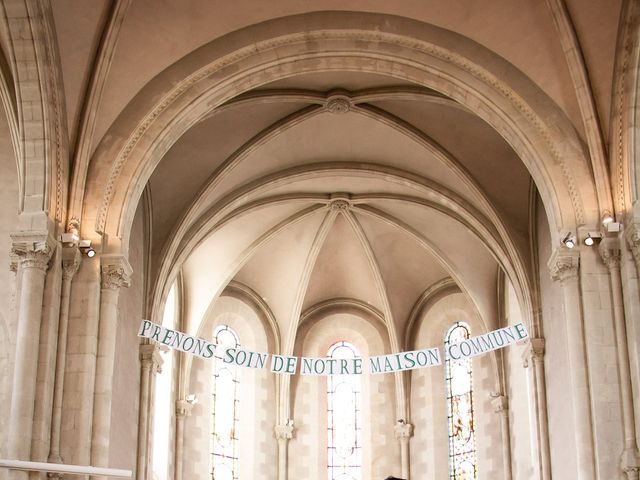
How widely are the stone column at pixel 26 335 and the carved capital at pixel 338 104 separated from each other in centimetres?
726

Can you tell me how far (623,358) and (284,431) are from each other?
1305 centimetres

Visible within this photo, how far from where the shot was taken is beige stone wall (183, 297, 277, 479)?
27234 millimetres

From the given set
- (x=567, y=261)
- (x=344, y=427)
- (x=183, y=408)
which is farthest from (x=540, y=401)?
(x=183, y=408)

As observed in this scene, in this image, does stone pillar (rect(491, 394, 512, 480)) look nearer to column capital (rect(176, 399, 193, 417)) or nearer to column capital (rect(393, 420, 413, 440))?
column capital (rect(393, 420, 413, 440))

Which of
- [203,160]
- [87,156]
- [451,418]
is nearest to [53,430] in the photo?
[87,156]

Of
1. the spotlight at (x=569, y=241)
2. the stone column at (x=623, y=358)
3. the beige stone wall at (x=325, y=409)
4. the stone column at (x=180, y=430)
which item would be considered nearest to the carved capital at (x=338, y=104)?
the spotlight at (x=569, y=241)

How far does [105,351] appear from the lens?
18.2 meters

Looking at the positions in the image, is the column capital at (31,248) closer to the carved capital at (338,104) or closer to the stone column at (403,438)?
the carved capital at (338,104)

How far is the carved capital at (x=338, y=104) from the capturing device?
2283 centimetres

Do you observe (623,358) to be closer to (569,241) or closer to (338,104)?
(569,241)

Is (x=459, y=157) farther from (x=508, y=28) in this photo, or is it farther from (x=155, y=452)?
(x=155, y=452)

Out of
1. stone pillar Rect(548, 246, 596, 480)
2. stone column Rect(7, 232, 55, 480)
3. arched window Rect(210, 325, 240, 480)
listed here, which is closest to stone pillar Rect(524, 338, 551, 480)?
stone pillar Rect(548, 246, 596, 480)

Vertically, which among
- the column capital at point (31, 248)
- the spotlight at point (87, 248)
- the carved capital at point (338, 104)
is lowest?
the column capital at point (31, 248)

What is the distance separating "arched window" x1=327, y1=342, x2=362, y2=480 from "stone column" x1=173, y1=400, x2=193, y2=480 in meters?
4.44
